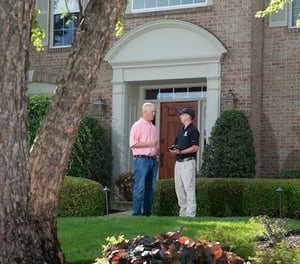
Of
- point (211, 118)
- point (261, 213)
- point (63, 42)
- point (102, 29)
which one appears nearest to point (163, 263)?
point (102, 29)

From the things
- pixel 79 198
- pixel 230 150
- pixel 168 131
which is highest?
pixel 168 131

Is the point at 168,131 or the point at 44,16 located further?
the point at 44,16

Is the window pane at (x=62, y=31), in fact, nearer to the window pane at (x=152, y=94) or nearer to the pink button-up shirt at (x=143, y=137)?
the window pane at (x=152, y=94)

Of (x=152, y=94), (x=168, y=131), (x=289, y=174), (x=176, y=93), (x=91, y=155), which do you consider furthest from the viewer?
(x=152, y=94)

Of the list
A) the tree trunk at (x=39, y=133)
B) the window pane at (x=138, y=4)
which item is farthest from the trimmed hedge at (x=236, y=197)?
the tree trunk at (x=39, y=133)

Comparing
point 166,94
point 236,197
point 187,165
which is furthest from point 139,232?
point 166,94

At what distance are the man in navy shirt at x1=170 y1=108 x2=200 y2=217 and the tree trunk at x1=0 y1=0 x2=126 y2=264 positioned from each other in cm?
493

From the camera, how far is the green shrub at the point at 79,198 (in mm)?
10445

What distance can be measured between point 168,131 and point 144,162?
489 centimetres

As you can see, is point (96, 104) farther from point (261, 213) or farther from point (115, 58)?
point (261, 213)

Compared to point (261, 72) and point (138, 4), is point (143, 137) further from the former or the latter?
point (138, 4)

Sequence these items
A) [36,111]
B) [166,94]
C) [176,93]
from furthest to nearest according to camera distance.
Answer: [166,94]
[176,93]
[36,111]

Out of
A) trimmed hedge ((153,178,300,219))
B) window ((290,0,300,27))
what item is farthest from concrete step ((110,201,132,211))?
window ((290,0,300,27))

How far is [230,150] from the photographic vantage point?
12.1 m
